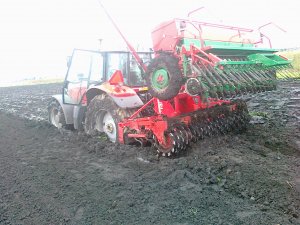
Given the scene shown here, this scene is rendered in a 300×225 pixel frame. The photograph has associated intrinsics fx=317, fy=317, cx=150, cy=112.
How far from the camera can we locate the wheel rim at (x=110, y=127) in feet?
19.5

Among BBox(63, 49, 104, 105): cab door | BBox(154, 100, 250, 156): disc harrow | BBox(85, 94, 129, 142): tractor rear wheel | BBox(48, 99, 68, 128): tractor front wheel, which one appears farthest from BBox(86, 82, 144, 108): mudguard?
BBox(48, 99, 68, 128): tractor front wheel

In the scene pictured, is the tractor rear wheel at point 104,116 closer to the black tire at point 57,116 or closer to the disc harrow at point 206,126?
the disc harrow at point 206,126

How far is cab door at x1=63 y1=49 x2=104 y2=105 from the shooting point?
21.1 feet

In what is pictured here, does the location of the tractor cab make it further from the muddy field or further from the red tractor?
the muddy field

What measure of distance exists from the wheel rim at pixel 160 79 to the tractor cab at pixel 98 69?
1500mm

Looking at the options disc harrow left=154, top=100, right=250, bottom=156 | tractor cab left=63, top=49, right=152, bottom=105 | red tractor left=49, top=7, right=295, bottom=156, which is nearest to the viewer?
red tractor left=49, top=7, right=295, bottom=156

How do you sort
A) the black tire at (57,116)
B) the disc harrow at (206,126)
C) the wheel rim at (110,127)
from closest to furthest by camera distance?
the disc harrow at (206,126)
the wheel rim at (110,127)
the black tire at (57,116)

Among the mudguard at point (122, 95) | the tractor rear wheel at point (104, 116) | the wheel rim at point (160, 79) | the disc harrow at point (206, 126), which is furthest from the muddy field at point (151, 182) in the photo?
the wheel rim at point (160, 79)

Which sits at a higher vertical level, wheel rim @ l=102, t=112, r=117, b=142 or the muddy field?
wheel rim @ l=102, t=112, r=117, b=142

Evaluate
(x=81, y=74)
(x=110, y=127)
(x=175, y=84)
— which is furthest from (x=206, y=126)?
(x=81, y=74)

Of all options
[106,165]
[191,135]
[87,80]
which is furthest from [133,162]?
[87,80]

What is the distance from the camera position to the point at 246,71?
5070 mm

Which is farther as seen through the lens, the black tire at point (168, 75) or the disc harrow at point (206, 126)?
the disc harrow at point (206, 126)

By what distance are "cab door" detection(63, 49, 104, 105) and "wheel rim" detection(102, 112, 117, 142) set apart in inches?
29.8
